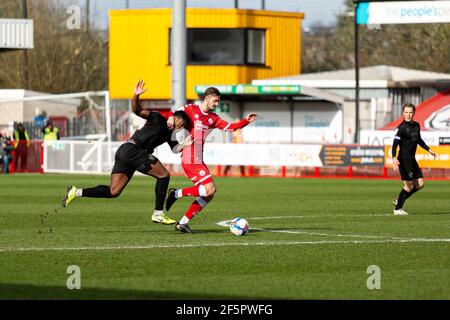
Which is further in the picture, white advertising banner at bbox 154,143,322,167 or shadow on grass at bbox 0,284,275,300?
white advertising banner at bbox 154,143,322,167

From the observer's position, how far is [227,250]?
1474 cm

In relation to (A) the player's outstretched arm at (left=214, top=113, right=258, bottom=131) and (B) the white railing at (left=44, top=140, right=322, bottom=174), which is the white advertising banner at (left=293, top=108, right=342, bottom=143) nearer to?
(B) the white railing at (left=44, top=140, right=322, bottom=174)

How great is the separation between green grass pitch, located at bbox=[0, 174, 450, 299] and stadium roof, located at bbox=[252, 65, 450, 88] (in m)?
25.6

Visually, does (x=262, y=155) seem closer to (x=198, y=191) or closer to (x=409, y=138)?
(x=409, y=138)

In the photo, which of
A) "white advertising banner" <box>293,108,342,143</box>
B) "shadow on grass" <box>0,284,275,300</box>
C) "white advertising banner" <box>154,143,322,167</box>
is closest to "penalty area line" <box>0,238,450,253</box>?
"shadow on grass" <box>0,284,275,300</box>

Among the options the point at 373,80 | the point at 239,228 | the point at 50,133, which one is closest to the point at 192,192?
the point at 239,228

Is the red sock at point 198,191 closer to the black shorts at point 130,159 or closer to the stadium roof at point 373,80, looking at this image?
the black shorts at point 130,159

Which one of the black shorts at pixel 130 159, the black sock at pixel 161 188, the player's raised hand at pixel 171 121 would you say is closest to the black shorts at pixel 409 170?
the black sock at pixel 161 188

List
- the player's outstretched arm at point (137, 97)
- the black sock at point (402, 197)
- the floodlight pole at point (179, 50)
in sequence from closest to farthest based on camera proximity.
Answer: the player's outstretched arm at point (137, 97), the black sock at point (402, 197), the floodlight pole at point (179, 50)

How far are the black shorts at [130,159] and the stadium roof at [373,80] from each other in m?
34.1

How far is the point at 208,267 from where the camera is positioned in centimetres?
1302

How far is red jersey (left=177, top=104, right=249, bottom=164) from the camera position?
55.5ft

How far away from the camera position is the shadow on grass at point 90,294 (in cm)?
1080
